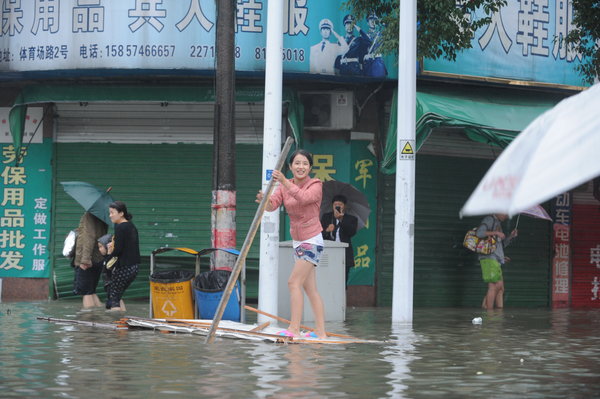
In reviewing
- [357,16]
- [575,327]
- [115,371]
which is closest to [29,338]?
[115,371]

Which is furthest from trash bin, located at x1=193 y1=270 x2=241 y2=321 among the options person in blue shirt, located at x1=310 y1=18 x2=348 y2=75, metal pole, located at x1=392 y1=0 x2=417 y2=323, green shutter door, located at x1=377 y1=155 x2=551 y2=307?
green shutter door, located at x1=377 y1=155 x2=551 y2=307

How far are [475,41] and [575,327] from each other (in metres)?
5.89

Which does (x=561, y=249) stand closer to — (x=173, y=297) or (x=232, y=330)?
(x=173, y=297)

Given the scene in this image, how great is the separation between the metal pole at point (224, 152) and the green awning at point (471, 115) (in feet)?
10.4

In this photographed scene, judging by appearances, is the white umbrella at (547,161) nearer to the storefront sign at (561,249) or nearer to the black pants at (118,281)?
the black pants at (118,281)

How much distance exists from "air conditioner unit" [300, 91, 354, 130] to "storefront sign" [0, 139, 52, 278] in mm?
4429

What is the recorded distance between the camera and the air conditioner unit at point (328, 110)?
19.0 meters

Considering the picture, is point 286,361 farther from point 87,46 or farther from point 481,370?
point 87,46

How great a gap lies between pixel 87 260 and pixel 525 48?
8072mm

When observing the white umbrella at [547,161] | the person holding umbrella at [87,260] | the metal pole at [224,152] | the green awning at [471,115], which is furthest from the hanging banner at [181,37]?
the white umbrella at [547,161]

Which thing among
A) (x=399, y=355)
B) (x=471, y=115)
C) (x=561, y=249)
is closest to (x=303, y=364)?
(x=399, y=355)

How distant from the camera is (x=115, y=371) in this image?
870cm

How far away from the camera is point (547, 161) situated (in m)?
5.71

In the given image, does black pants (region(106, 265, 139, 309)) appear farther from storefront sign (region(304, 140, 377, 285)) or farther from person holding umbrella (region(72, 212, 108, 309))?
storefront sign (region(304, 140, 377, 285))
